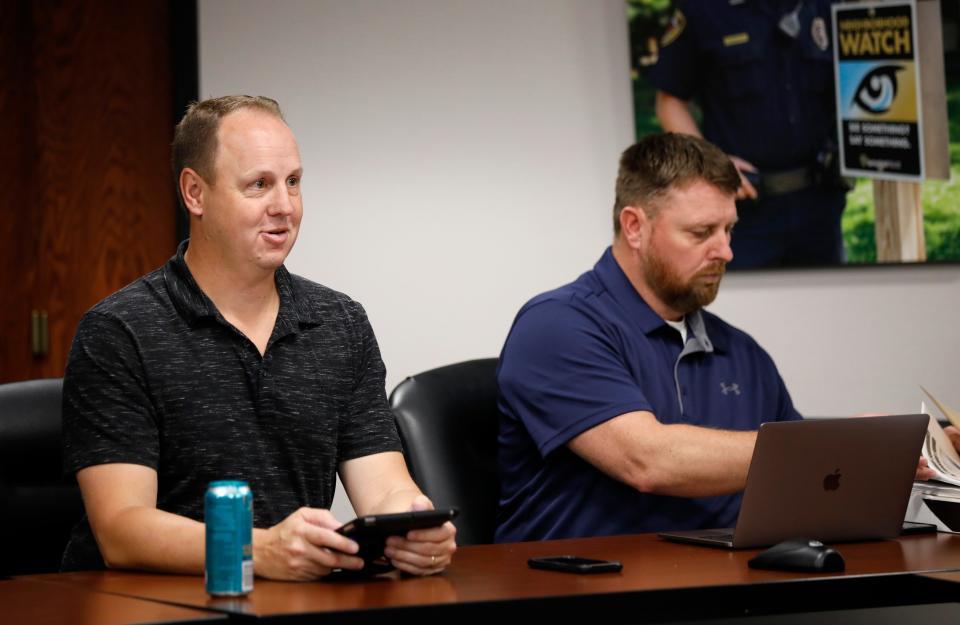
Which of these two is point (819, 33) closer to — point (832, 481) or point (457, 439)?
point (457, 439)

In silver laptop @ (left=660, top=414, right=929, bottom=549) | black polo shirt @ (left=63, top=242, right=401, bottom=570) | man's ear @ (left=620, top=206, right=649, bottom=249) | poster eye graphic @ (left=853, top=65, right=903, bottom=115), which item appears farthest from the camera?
poster eye graphic @ (left=853, top=65, right=903, bottom=115)

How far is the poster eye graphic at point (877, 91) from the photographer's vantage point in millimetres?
3633

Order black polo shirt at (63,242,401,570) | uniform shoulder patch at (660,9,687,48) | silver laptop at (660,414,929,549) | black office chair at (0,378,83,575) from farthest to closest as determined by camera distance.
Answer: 1. uniform shoulder patch at (660,9,687,48)
2. black office chair at (0,378,83,575)
3. black polo shirt at (63,242,401,570)
4. silver laptop at (660,414,929,549)

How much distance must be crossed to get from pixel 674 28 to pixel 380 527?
2388mm

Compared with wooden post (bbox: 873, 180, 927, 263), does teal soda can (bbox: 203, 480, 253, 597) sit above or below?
below

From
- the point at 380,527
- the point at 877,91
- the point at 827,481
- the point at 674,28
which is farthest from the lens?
the point at 877,91

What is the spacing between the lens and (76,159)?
341 centimetres

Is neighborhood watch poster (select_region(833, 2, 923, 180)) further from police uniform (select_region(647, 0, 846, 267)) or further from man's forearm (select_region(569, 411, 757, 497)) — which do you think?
man's forearm (select_region(569, 411, 757, 497))

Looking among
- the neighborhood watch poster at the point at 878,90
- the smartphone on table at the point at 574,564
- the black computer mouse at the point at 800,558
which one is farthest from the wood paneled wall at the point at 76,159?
the black computer mouse at the point at 800,558

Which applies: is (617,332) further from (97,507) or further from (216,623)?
(216,623)

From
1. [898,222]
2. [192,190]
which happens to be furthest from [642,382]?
[898,222]

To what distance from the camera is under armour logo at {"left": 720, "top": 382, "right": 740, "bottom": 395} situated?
256 centimetres

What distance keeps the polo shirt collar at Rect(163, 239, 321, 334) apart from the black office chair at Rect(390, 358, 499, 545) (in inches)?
12.4

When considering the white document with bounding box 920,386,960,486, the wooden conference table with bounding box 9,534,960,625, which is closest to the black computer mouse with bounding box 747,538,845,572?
the wooden conference table with bounding box 9,534,960,625
